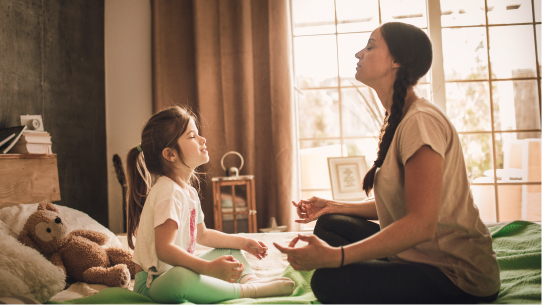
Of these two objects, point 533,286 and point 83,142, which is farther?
point 83,142

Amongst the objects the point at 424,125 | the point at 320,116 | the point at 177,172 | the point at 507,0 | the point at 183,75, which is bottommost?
the point at 177,172

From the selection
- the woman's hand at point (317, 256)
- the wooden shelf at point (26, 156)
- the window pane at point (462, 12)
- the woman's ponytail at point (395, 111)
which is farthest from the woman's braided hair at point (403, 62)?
the window pane at point (462, 12)

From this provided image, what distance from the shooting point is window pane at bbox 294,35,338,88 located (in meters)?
3.08

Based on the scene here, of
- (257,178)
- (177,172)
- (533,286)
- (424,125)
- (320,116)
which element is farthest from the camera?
(320,116)

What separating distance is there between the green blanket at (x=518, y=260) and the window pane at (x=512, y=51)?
1.95 meters

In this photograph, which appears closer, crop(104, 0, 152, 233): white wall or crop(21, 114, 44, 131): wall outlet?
crop(21, 114, 44, 131): wall outlet

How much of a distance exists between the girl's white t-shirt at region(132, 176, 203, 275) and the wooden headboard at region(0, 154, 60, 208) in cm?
98

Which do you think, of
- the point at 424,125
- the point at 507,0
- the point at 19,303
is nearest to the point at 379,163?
the point at 424,125

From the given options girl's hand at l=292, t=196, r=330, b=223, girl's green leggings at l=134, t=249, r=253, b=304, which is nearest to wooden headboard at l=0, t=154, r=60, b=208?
girl's green leggings at l=134, t=249, r=253, b=304

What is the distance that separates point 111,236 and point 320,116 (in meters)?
2.02

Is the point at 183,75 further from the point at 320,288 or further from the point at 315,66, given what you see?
the point at 320,288

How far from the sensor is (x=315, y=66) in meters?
3.10

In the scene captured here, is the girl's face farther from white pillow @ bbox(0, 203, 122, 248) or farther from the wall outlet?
the wall outlet

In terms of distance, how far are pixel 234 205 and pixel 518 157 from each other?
2378mm
